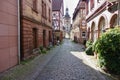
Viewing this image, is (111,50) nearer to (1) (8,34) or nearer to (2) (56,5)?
(1) (8,34)

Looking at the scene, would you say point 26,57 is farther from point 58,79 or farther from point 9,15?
point 58,79

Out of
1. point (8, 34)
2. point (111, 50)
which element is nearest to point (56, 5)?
point (8, 34)

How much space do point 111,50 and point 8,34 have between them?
4503mm

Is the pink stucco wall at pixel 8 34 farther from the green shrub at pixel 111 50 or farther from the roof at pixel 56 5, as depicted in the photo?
the roof at pixel 56 5

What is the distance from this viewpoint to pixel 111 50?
339 inches

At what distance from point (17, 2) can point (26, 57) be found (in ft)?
11.1

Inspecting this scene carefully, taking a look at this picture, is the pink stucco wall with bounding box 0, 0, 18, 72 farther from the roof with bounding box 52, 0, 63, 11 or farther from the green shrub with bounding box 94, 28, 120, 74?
the roof with bounding box 52, 0, 63, 11

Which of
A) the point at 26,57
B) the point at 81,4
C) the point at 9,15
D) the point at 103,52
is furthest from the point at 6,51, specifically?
the point at 81,4

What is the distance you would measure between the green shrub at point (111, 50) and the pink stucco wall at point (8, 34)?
399 centimetres

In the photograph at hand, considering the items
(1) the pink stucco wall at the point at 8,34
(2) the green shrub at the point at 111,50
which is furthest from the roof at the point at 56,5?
(2) the green shrub at the point at 111,50

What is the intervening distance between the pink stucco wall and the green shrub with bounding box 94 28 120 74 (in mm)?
3986

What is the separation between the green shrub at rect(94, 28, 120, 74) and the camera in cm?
842

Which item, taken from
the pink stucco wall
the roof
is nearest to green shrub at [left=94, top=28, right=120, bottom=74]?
the pink stucco wall

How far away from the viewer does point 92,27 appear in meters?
20.3
